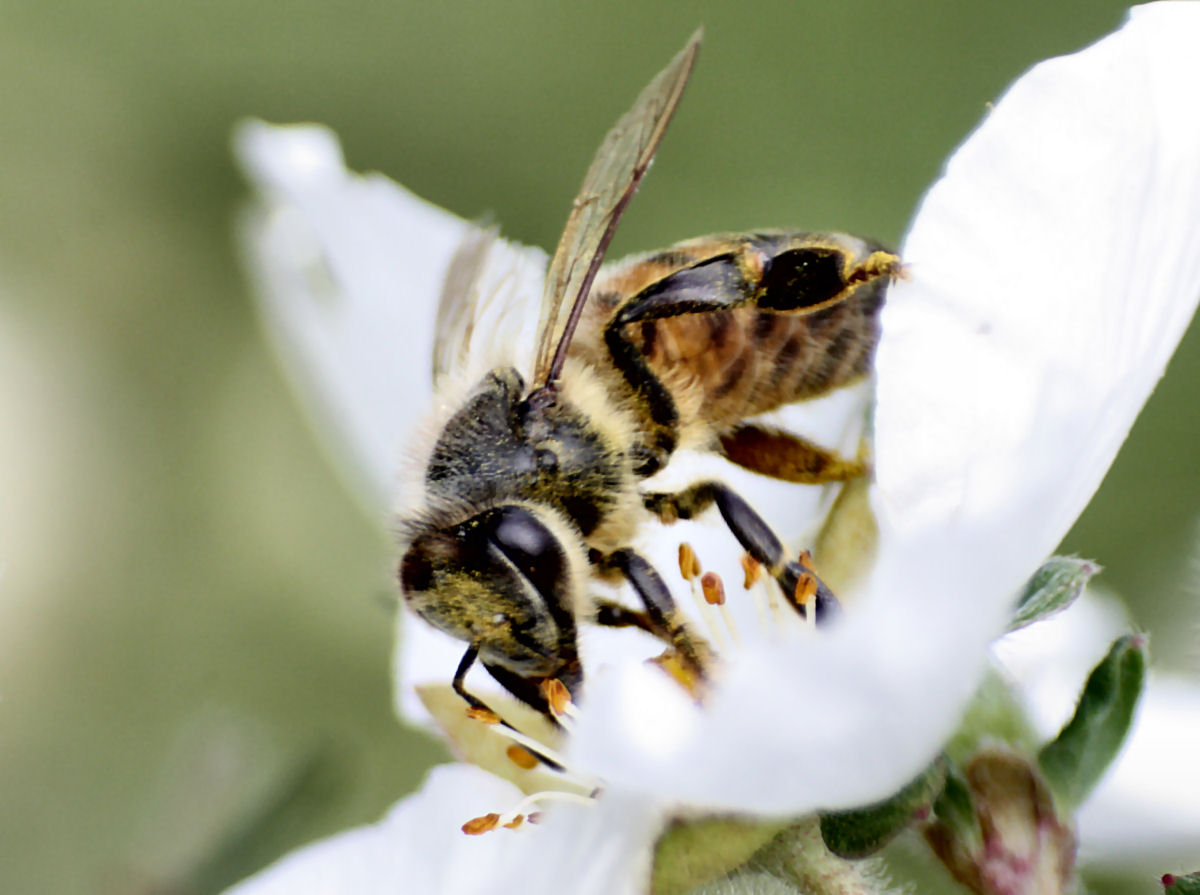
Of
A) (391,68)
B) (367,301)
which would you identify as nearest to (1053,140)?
(367,301)

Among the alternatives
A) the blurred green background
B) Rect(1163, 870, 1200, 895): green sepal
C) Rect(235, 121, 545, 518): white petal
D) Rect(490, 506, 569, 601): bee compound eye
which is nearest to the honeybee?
Rect(490, 506, 569, 601): bee compound eye

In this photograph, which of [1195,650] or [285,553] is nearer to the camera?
[1195,650]

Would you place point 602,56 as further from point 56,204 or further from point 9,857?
point 9,857

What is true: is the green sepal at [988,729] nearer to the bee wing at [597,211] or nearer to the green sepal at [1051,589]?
the green sepal at [1051,589]

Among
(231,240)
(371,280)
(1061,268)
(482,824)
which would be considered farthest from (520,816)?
(231,240)

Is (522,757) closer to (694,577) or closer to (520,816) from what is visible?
(520,816)

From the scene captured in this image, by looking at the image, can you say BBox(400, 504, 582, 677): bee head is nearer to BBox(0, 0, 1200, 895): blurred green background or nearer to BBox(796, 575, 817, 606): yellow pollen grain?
BBox(796, 575, 817, 606): yellow pollen grain
